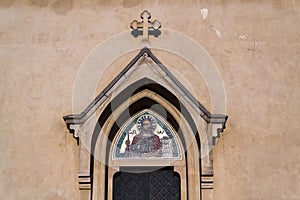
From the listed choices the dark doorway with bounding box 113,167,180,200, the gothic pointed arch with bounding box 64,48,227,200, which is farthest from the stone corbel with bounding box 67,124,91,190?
the dark doorway with bounding box 113,167,180,200

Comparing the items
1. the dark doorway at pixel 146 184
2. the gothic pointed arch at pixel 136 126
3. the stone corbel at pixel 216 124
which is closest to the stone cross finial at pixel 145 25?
the gothic pointed arch at pixel 136 126

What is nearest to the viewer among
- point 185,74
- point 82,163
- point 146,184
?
point 82,163

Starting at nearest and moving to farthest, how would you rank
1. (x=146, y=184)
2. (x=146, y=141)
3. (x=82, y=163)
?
1. (x=82, y=163)
2. (x=146, y=184)
3. (x=146, y=141)

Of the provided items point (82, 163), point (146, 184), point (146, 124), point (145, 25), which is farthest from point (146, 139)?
point (145, 25)

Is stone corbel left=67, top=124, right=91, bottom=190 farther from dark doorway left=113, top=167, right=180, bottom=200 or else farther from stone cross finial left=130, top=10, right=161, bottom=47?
stone cross finial left=130, top=10, right=161, bottom=47

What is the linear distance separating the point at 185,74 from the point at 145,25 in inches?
42.3

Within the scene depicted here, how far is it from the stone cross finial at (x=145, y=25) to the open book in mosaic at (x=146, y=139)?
1.26 m

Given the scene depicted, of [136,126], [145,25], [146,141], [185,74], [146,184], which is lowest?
[146,184]

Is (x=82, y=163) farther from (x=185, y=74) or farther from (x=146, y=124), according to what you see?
(x=185, y=74)

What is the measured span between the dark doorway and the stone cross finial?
2162 millimetres

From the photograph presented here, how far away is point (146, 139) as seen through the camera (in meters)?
8.31

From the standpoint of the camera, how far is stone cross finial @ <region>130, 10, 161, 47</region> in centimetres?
843

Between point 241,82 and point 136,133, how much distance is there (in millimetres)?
1965

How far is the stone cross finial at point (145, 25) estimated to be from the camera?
8430mm
